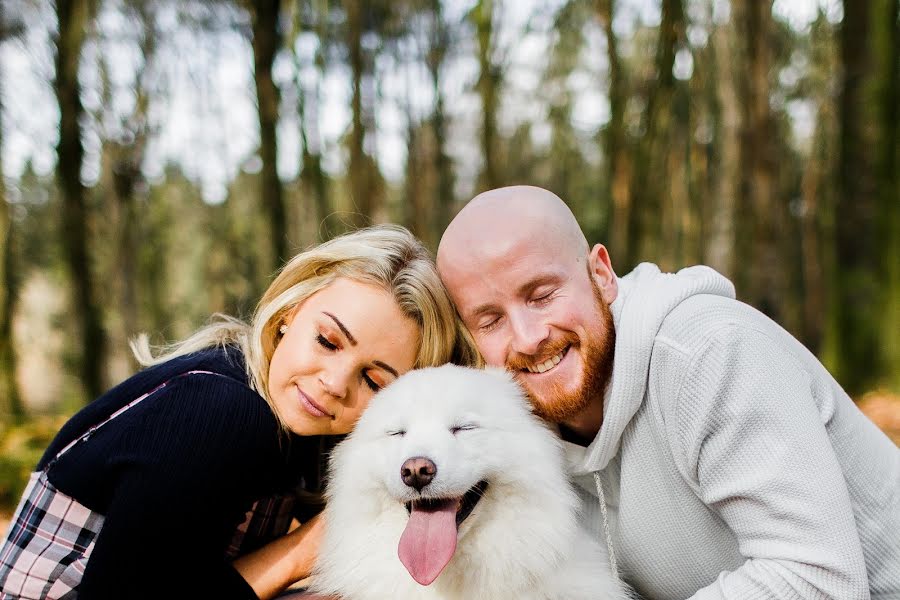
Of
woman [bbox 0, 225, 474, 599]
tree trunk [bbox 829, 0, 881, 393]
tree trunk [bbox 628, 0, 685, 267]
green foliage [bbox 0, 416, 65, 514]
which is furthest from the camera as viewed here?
tree trunk [bbox 628, 0, 685, 267]

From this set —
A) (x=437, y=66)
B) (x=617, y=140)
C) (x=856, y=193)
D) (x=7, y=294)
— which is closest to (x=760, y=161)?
(x=856, y=193)

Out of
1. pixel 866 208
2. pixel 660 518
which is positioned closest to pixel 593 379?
pixel 660 518

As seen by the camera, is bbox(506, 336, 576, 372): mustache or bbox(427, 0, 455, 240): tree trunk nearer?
bbox(506, 336, 576, 372): mustache

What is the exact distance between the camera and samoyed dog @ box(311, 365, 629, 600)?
216 centimetres

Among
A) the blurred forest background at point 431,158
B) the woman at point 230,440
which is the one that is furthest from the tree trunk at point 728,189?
the woman at point 230,440

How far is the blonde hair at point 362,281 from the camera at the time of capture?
2799 mm

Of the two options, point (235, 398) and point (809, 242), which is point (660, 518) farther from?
point (809, 242)

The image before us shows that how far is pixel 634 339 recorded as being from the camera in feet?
7.65

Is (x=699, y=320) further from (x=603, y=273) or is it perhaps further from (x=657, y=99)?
(x=657, y=99)

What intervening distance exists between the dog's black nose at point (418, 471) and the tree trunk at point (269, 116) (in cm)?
816

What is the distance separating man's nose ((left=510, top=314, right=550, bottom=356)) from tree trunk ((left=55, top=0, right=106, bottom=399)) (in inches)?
342

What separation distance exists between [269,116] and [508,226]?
8.33 m

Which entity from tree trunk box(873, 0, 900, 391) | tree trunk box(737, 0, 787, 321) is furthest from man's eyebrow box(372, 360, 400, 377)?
tree trunk box(737, 0, 787, 321)

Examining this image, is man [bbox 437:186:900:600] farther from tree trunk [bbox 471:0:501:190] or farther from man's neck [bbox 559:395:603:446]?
tree trunk [bbox 471:0:501:190]
